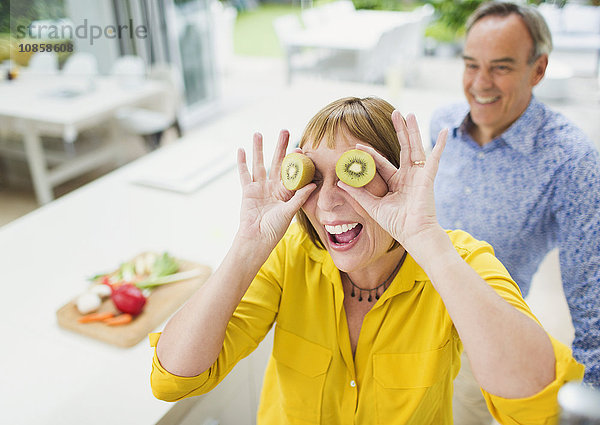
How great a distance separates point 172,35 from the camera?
5.14m

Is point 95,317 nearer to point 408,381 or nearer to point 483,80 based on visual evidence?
point 408,381

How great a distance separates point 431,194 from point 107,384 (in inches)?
35.0

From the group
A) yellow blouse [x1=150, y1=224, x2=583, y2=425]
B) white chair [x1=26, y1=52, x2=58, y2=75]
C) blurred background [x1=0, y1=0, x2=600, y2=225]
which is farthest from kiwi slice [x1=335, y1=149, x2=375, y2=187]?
white chair [x1=26, y1=52, x2=58, y2=75]

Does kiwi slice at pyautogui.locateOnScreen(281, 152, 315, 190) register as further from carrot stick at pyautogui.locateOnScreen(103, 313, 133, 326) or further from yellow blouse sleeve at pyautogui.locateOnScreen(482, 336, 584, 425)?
carrot stick at pyautogui.locateOnScreen(103, 313, 133, 326)

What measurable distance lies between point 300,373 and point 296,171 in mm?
464

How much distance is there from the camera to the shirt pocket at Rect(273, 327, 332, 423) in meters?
1.08

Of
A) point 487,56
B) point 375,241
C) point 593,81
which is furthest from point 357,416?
point 593,81

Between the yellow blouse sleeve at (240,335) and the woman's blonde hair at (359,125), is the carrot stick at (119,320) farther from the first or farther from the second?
the woman's blonde hair at (359,125)

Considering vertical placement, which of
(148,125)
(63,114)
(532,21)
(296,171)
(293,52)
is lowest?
(148,125)

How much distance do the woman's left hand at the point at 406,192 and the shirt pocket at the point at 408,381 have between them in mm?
268

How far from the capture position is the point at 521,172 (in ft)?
5.01

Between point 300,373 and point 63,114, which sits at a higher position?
point 63,114

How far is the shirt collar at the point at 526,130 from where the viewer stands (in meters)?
1.53

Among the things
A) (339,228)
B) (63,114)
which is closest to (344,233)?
(339,228)
